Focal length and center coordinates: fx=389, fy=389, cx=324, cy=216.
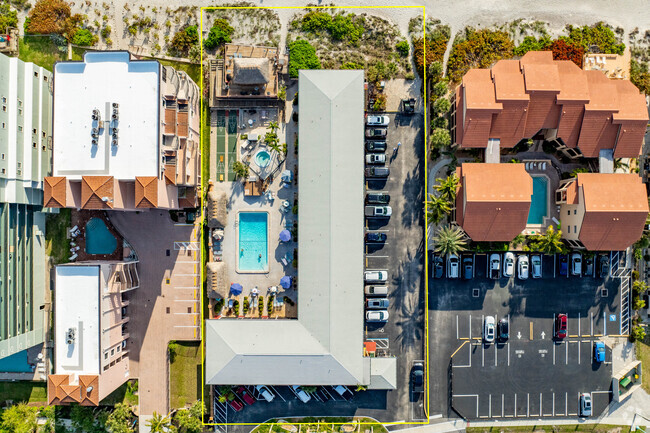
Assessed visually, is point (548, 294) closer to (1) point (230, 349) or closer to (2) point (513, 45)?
(2) point (513, 45)

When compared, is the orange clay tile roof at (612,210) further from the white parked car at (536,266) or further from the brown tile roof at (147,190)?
the brown tile roof at (147,190)

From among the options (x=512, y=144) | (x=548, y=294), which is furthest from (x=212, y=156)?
(x=548, y=294)

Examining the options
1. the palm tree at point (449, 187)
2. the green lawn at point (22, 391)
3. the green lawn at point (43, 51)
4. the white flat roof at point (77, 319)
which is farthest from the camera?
the green lawn at point (22, 391)

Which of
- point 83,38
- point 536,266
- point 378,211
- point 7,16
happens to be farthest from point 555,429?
point 7,16

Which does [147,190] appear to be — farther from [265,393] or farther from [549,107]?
[549,107]

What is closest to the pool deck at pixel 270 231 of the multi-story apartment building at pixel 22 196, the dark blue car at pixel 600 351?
the multi-story apartment building at pixel 22 196

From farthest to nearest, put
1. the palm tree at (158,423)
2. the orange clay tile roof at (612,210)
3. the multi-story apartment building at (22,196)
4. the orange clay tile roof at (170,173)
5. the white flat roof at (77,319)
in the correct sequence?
the palm tree at (158,423) → the orange clay tile roof at (612,210) → the orange clay tile roof at (170,173) → the white flat roof at (77,319) → the multi-story apartment building at (22,196)

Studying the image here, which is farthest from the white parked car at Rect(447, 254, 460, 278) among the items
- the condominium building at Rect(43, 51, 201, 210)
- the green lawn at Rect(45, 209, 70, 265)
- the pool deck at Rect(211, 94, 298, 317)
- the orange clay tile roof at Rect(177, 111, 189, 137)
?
the green lawn at Rect(45, 209, 70, 265)
